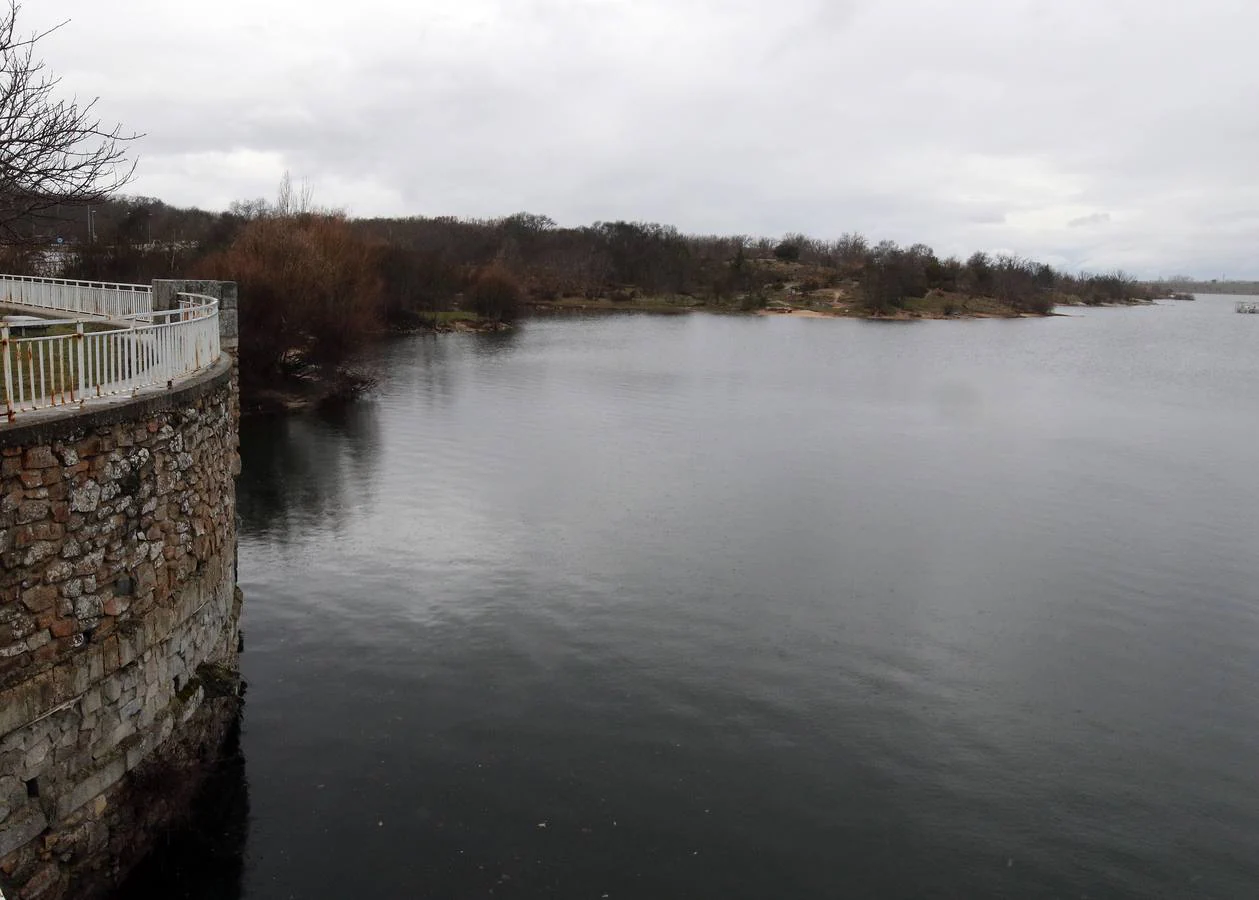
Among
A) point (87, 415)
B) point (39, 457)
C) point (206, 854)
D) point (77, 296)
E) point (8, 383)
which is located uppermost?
point (77, 296)

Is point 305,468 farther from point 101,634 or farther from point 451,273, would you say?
point 451,273

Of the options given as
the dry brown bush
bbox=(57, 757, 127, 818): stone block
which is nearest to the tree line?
the dry brown bush

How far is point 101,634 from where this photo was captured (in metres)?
8.89

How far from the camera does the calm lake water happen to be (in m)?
10.7

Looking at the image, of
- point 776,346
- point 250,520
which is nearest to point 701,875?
point 250,520

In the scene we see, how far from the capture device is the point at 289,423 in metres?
34.3

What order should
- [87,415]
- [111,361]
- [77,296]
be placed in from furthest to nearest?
[77,296]
[111,361]
[87,415]

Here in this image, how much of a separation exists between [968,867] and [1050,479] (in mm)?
19708

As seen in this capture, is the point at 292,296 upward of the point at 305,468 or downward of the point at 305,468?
upward

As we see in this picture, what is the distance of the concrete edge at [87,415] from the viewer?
7.79 meters

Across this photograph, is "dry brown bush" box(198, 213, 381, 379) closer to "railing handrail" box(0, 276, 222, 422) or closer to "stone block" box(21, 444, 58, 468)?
"railing handrail" box(0, 276, 222, 422)

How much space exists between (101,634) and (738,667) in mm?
9532

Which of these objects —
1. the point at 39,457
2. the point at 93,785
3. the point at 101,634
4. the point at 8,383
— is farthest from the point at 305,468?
the point at 8,383

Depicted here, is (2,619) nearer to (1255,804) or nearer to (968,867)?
(968,867)
